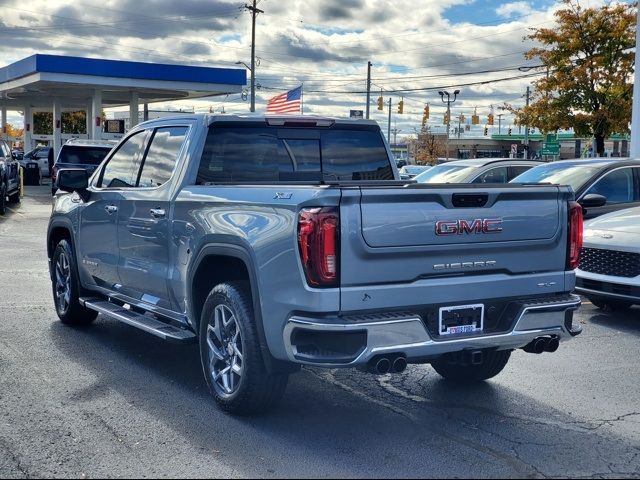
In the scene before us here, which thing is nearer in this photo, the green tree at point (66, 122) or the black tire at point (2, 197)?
the black tire at point (2, 197)

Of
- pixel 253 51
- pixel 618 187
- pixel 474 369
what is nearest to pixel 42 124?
pixel 253 51

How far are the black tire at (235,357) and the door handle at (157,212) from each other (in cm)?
96

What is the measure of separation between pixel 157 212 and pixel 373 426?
2304mm

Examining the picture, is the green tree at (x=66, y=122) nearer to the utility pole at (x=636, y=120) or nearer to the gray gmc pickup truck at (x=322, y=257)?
the utility pole at (x=636, y=120)

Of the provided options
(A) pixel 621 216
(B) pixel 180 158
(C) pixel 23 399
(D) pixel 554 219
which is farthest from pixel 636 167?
(C) pixel 23 399

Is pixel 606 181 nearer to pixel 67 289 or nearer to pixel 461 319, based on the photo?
pixel 461 319

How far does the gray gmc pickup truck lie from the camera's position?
456 centimetres

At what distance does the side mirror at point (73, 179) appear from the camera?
24.2 feet

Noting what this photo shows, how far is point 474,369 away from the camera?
242 inches

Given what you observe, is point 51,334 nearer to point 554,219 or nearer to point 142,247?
point 142,247

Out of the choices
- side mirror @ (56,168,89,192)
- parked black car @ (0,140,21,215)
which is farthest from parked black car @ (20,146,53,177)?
side mirror @ (56,168,89,192)

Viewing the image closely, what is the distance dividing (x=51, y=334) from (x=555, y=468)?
16.4 ft

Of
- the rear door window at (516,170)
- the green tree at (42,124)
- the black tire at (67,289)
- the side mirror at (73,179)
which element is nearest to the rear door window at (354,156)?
the side mirror at (73,179)

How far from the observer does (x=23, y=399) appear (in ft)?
18.6
